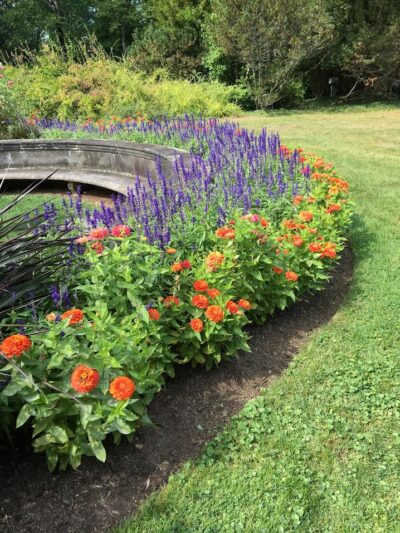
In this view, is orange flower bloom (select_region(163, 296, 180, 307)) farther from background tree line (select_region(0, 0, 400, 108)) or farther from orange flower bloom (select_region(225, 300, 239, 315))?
background tree line (select_region(0, 0, 400, 108))

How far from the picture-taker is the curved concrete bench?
659cm

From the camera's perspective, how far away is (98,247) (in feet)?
9.82

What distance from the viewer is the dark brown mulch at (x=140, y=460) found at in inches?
84.0

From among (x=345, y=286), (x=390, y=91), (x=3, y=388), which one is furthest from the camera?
(x=390, y=91)

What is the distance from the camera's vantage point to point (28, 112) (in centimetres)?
1308

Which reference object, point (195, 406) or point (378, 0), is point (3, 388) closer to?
point (195, 406)

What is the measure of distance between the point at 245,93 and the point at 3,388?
17.4m

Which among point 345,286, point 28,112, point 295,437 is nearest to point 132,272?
point 295,437

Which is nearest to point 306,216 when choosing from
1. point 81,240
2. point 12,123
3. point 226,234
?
point 226,234

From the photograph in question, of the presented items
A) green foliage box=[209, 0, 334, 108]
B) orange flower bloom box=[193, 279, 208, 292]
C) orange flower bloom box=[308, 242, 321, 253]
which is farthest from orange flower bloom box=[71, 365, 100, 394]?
green foliage box=[209, 0, 334, 108]

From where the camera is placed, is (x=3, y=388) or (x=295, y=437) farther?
(x=295, y=437)

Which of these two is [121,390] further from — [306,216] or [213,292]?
[306,216]

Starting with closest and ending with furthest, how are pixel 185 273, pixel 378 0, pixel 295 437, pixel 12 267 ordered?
1. pixel 295 437
2. pixel 12 267
3. pixel 185 273
4. pixel 378 0

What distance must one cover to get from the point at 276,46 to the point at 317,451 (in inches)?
633
